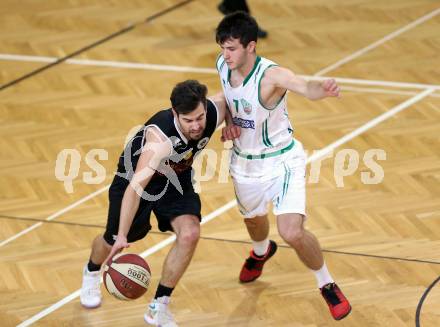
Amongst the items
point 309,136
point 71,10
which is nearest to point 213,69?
point 309,136

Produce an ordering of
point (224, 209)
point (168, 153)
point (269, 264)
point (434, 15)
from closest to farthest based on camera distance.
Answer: point (168, 153), point (269, 264), point (224, 209), point (434, 15)

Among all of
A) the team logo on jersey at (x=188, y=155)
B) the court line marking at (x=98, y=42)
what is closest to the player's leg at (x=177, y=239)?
the team logo on jersey at (x=188, y=155)

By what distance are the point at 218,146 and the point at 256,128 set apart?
2930 mm

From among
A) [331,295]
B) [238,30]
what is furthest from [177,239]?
[238,30]

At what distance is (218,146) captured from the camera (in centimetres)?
972

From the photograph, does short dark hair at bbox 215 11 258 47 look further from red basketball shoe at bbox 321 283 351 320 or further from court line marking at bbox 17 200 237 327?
court line marking at bbox 17 200 237 327

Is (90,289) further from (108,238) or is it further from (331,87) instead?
(331,87)

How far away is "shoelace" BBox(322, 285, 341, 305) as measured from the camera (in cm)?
680

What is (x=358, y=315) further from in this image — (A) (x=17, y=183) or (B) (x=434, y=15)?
(B) (x=434, y=15)

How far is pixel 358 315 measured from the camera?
6996 mm

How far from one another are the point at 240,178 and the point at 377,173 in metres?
2.37

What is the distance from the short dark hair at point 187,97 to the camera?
20.9 ft

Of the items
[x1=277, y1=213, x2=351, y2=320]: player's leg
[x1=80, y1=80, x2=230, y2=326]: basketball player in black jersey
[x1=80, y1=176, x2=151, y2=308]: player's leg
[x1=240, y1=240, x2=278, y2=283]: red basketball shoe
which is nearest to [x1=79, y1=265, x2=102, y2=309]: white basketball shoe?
[x1=80, y1=176, x2=151, y2=308]: player's leg

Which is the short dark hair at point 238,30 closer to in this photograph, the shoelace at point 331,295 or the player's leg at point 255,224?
the player's leg at point 255,224
